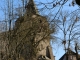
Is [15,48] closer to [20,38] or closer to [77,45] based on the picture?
[20,38]

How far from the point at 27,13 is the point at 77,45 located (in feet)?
22.2

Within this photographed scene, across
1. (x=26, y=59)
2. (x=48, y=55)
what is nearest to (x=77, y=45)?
(x=26, y=59)

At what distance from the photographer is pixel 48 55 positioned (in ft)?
203

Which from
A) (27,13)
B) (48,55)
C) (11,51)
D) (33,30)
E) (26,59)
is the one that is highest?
(27,13)

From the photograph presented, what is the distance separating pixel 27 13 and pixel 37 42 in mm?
5754

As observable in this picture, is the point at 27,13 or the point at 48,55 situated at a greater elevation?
the point at 27,13

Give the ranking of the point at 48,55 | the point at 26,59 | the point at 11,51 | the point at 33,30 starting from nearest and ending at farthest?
the point at 11,51, the point at 33,30, the point at 26,59, the point at 48,55

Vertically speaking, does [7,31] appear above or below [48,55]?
above

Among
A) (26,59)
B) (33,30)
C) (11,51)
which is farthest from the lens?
(26,59)

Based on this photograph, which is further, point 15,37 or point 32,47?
point 32,47

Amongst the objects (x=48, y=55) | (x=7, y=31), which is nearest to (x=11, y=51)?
(x=7, y=31)

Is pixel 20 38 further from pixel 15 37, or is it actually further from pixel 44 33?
pixel 44 33

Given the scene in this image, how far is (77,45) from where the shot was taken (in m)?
27.5

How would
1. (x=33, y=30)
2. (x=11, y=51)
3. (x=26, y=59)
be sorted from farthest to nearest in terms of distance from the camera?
(x=26, y=59)
(x=33, y=30)
(x=11, y=51)
